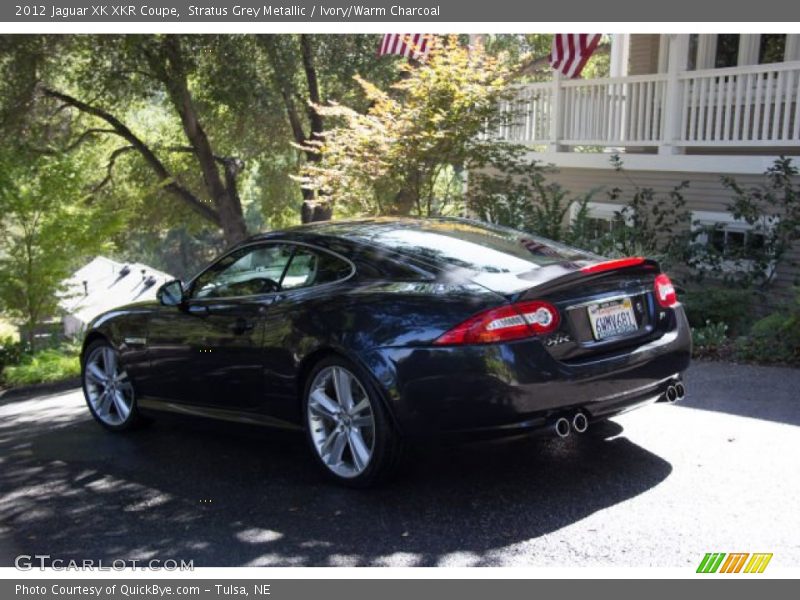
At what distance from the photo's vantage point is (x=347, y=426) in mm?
5176

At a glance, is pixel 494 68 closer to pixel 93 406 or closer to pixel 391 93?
pixel 93 406

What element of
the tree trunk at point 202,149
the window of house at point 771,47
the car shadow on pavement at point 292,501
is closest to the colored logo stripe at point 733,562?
the car shadow on pavement at point 292,501

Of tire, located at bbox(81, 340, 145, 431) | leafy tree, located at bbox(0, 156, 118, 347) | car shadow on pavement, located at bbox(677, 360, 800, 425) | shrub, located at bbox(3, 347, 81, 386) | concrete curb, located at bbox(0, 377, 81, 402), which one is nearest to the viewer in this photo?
car shadow on pavement, located at bbox(677, 360, 800, 425)

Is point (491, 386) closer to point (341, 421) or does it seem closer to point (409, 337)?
point (409, 337)

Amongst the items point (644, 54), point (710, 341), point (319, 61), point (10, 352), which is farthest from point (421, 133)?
point (319, 61)

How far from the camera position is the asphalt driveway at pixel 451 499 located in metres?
4.30

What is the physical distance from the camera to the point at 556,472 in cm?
525

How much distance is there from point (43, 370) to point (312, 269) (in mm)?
8046

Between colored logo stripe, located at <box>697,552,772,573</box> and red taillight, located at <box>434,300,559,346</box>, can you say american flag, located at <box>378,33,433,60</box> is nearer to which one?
red taillight, located at <box>434,300,559,346</box>

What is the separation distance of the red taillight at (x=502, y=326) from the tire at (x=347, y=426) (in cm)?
58

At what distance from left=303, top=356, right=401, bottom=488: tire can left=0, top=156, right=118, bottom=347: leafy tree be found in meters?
9.57

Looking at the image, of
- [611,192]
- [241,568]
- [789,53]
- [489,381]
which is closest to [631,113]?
[611,192]

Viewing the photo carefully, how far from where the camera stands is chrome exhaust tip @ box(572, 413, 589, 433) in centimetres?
474

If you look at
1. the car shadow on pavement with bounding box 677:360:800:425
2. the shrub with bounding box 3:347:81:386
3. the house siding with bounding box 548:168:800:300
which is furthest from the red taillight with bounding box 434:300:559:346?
the shrub with bounding box 3:347:81:386
